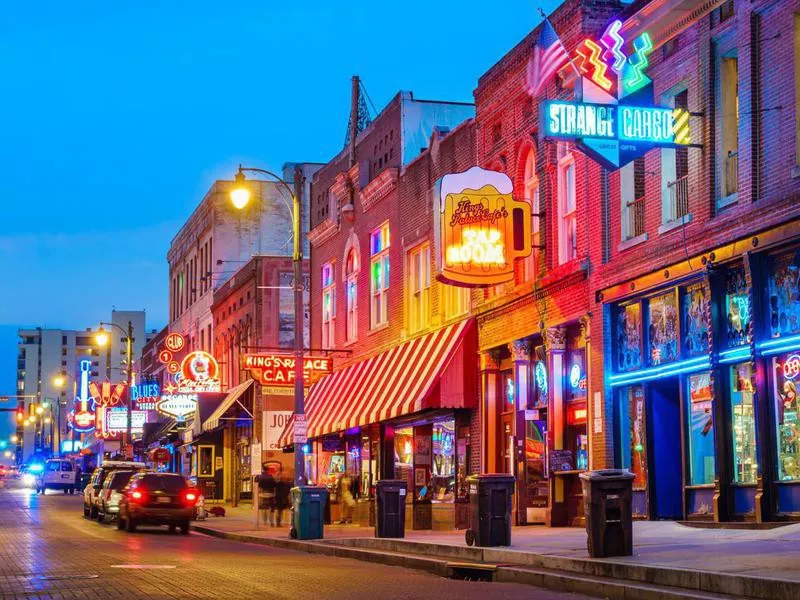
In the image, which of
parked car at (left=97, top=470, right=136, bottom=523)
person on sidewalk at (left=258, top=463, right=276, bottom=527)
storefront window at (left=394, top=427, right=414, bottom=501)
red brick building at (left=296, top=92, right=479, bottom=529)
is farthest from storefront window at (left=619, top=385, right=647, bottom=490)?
parked car at (left=97, top=470, right=136, bottom=523)

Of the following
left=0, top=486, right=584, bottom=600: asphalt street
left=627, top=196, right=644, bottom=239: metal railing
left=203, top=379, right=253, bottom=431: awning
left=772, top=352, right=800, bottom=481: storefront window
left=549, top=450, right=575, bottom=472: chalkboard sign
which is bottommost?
left=0, top=486, right=584, bottom=600: asphalt street

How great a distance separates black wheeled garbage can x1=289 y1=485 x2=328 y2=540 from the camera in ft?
92.1

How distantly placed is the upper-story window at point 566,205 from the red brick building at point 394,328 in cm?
472

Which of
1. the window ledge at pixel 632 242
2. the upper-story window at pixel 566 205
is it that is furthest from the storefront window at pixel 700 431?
the upper-story window at pixel 566 205

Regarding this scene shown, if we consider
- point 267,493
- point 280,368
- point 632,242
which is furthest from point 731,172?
point 280,368

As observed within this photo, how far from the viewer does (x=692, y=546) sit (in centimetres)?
1822

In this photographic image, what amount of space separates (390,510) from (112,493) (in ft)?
53.3

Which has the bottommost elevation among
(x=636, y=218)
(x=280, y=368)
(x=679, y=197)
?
(x=280, y=368)

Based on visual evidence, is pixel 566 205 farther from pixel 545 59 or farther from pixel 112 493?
pixel 112 493

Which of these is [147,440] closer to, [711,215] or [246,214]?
[246,214]

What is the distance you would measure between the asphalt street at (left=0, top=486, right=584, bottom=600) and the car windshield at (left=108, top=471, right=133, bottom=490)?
1120 cm

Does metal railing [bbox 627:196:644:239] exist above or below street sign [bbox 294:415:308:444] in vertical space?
above

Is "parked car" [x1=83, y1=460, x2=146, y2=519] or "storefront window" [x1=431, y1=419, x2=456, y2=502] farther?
"parked car" [x1=83, y1=460, x2=146, y2=519]

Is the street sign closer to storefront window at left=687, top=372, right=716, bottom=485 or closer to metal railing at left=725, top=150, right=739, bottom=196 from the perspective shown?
storefront window at left=687, top=372, right=716, bottom=485
